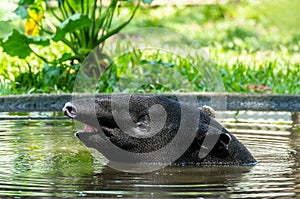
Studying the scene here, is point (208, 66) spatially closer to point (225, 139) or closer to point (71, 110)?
point (225, 139)

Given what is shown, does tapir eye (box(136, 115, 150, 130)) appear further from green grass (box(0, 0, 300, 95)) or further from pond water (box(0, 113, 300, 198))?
green grass (box(0, 0, 300, 95))

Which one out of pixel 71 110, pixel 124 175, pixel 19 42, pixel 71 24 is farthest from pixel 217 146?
pixel 19 42

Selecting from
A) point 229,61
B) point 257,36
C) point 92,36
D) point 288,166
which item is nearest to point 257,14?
point 257,36

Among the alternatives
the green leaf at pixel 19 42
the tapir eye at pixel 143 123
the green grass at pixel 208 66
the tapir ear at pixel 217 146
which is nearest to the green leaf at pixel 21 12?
the green leaf at pixel 19 42

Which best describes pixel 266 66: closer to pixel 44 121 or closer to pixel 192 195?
pixel 44 121

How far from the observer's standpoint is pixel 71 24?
24.7ft

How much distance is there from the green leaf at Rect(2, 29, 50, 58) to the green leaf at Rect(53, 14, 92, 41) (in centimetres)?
14

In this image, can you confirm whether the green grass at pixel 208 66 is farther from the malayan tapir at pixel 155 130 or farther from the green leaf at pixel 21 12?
the malayan tapir at pixel 155 130

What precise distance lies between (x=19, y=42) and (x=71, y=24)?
0.58m

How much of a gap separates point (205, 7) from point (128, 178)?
1277cm

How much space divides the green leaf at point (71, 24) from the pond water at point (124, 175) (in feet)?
6.65

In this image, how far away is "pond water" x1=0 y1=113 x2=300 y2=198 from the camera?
139 inches

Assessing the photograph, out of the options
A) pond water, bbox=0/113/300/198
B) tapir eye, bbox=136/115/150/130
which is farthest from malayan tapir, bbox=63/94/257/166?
pond water, bbox=0/113/300/198

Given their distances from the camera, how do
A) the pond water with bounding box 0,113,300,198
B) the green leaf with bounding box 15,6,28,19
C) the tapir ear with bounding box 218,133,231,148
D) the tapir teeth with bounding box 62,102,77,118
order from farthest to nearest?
1. the green leaf with bounding box 15,6,28,19
2. the tapir ear with bounding box 218,133,231,148
3. the tapir teeth with bounding box 62,102,77,118
4. the pond water with bounding box 0,113,300,198
